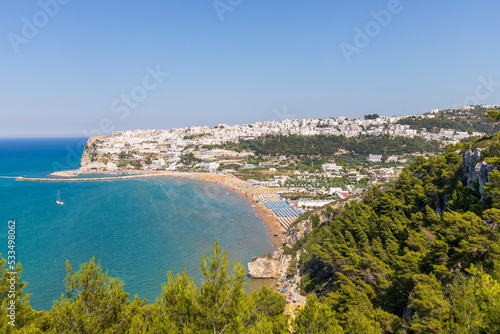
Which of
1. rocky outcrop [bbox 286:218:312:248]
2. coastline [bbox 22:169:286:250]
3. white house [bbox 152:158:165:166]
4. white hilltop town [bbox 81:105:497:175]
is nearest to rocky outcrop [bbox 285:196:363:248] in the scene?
rocky outcrop [bbox 286:218:312:248]

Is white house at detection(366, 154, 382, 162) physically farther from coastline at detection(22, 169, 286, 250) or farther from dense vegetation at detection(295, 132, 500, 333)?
dense vegetation at detection(295, 132, 500, 333)

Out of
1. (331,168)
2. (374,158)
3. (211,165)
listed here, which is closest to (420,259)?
(331,168)

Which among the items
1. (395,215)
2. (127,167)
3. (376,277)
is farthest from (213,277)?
(127,167)

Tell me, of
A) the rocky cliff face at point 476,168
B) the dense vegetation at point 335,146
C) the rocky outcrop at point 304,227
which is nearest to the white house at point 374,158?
the dense vegetation at point 335,146

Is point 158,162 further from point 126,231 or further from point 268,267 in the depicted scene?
point 268,267

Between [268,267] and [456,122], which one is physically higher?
Result: [456,122]

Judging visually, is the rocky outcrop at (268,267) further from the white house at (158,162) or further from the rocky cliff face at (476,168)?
the white house at (158,162)
